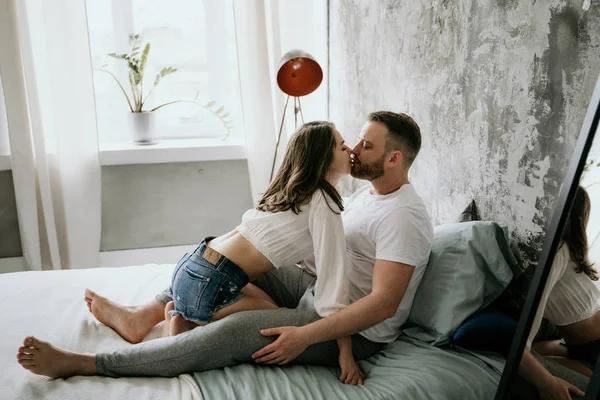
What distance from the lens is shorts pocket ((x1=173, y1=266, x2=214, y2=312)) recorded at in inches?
61.7

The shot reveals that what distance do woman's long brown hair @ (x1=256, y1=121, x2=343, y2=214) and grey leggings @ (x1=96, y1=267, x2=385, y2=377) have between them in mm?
328

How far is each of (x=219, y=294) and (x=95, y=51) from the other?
8.18ft

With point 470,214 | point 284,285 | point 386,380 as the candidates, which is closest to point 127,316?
point 284,285

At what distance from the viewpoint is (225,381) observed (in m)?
1.33

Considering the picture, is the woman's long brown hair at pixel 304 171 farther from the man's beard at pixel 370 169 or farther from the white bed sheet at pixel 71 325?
the white bed sheet at pixel 71 325

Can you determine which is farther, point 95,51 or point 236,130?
point 236,130

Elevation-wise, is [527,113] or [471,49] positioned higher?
[471,49]

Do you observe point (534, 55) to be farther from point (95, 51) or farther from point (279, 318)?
point (95, 51)

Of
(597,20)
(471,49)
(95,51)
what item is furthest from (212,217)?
(597,20)

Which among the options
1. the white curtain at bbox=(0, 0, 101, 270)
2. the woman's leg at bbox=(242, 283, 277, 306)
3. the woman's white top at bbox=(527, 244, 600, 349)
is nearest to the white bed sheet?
the woman's leg at bbox=(242, 283, 277, 306)

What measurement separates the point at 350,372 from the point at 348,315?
5.7 inches

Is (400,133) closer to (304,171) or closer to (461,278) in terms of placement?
(304,171)

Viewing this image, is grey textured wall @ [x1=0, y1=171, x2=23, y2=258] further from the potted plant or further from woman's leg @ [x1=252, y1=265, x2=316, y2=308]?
woman's leg @ [x1=252, y1=265, x2=316, y2=308]

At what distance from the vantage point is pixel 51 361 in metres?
1.35
